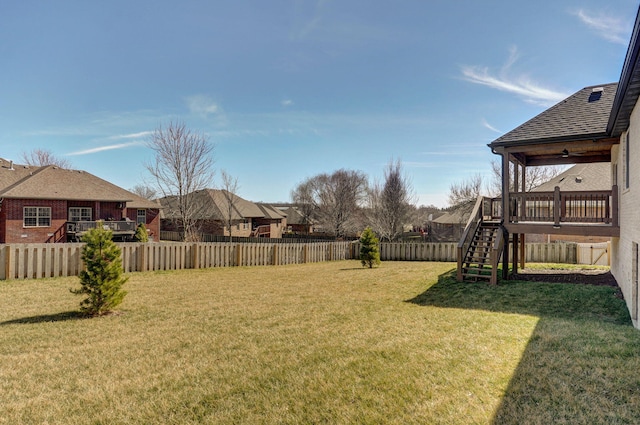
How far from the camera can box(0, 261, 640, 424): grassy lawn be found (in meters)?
3.24

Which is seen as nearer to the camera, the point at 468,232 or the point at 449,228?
the point at 468,232

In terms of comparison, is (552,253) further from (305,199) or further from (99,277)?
(305,199)

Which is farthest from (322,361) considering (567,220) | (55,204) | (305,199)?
(305,199)

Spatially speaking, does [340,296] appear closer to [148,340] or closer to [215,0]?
[148,340]

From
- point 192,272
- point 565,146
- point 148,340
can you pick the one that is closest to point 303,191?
point 192,272

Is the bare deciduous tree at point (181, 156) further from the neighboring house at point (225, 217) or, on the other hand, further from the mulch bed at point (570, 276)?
the mulch bed at point (570, 276)

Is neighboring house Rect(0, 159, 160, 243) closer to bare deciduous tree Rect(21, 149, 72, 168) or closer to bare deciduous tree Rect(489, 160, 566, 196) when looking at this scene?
bare deciduous tree Rect(21, 149, 72, 168)

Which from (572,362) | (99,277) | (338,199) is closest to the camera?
(572,362)

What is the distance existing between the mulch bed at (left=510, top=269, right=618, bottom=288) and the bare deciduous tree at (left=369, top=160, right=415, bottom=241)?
59.0ft

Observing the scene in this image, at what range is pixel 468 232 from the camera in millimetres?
10977

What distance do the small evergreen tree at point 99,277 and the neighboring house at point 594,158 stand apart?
402 inches

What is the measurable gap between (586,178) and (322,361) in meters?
21.1

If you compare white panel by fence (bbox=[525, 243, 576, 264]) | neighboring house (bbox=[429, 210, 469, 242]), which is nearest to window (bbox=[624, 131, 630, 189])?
white panel by fence (bbox=[525, 243, 576, 264])

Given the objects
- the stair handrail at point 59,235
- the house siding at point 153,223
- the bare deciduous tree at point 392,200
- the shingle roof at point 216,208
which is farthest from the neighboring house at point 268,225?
the stair handrail at point 59,235
